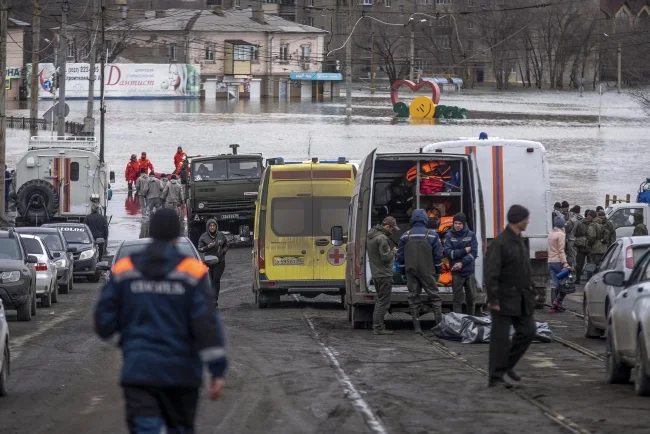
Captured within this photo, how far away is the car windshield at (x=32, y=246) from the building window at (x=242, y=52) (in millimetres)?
95996

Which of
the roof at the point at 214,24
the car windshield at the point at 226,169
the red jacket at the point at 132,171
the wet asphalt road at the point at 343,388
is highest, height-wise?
the roof at the point at 214,24

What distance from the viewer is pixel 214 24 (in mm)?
120938

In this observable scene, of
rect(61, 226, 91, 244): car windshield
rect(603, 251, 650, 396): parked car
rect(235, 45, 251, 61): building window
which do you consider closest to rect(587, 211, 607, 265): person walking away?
rect(61, 226, 91, 244): car windshield

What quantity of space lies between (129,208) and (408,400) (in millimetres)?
37070

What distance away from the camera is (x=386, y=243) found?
17.0 metres

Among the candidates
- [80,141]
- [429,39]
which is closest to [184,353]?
[80,141]

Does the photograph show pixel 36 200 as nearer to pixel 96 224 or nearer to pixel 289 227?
pixel 96 224

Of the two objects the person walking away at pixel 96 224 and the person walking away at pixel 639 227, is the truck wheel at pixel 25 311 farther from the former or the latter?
the person walking away at pixel 96 224

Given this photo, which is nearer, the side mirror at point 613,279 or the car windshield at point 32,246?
the side mirror at point 613,279

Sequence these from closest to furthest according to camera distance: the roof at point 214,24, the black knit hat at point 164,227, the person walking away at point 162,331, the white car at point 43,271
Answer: the person walking away at point 162,331
the black knit hat at point 164,227
the white car at point 43,271
the roof at point 214,24

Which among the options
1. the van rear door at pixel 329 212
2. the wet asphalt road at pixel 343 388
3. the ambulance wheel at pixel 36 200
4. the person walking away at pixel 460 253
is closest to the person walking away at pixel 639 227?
the van rear door at pixel 329 212

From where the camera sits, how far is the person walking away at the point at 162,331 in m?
6.55

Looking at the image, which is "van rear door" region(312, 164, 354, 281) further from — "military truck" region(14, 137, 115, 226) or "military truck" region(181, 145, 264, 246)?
"military truck" region(14, 137, 115, 226)

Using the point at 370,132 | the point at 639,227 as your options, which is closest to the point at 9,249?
the point at 639,227
